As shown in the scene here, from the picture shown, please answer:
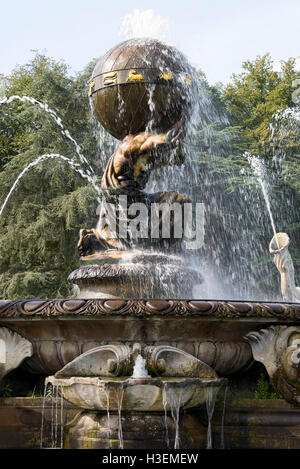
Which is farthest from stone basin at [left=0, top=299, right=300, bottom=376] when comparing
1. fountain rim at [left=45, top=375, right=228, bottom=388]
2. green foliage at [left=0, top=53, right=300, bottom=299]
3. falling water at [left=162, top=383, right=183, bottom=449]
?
green foliage at [left=0, top=53, right=300, bottom=299]

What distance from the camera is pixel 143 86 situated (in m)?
6.38

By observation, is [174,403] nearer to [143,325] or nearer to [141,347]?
[141,347]

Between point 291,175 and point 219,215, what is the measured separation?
283cm

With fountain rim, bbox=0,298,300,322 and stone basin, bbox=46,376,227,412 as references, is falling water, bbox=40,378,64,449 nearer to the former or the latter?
stone basin, bbox=46,376,227,412

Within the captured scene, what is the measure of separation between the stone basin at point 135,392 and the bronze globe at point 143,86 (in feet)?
9.95

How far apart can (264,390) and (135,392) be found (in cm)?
125

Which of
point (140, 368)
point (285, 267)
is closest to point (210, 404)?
point (140, 368)

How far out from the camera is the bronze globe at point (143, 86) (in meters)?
6.39

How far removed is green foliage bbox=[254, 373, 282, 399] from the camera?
4.92m

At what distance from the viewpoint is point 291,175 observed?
2116 cm

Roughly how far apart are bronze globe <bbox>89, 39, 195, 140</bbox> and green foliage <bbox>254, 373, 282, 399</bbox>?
9.02 ft

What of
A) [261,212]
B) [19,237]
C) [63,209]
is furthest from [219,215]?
[19,237]

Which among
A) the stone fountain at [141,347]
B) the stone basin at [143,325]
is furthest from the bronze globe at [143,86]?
the stone basin at [143,325]

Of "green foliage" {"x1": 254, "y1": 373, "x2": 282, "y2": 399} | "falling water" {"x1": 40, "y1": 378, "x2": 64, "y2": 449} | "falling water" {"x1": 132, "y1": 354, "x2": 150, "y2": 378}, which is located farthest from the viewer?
"green foliage" {"x1": 254, "y1": 373, "x2": 282, "y2": 399}
